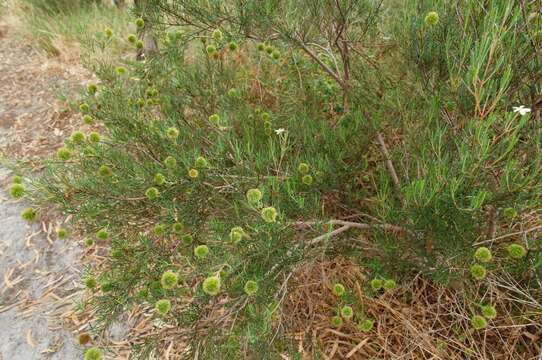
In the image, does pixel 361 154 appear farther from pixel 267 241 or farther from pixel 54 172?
pixel 54 172

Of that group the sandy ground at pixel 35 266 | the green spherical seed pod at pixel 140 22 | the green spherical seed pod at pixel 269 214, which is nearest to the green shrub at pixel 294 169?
the green spherical seed pod at pixel 269 214

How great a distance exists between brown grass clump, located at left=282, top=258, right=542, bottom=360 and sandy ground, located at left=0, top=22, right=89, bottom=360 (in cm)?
148

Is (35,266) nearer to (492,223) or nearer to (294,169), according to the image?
(294,169)

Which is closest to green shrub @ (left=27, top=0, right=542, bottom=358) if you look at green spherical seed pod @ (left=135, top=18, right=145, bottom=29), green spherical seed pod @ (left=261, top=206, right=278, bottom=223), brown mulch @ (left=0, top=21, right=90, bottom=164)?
green spherical seed pod @ (left=261, top=206, right=278, bottom=223)

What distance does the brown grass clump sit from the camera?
1.88m

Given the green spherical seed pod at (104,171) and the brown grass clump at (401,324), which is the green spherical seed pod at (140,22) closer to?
the green spherical seed pod at (104,171)

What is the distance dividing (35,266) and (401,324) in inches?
112

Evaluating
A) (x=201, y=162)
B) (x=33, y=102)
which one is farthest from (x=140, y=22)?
(x=33, y=102)

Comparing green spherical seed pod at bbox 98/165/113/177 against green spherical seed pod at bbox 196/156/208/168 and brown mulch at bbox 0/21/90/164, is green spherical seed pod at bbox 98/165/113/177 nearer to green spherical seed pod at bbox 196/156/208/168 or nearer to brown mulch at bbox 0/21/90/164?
green spherical seed pod at bbox 196/156/208/168

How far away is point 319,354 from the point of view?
1.96 m

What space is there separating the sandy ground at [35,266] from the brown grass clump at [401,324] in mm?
1482

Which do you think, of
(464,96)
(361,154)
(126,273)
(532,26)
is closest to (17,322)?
(126,273)

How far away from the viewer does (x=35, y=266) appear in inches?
123

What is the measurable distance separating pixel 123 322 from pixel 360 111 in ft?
6.61
